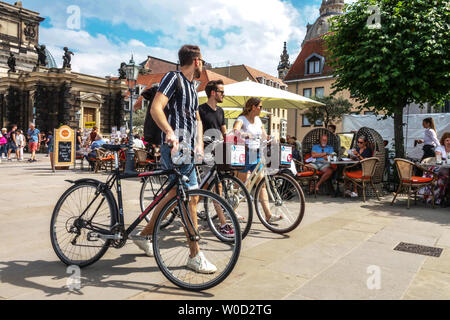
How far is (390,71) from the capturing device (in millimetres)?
9453

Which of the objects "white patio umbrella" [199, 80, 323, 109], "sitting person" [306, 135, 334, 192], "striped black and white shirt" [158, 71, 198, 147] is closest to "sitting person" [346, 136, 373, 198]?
"sitting person" [306, 135, 334, 192]

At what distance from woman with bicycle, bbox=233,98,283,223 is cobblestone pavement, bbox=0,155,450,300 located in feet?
1.36

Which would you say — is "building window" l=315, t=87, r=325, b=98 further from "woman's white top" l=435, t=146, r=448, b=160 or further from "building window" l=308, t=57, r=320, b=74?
"woman's white top" l=435, t=146, r=448, b=160

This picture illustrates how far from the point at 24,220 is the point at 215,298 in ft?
13.0

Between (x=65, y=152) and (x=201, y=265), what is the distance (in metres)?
13.0

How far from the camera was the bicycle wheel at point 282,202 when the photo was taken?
199 inches

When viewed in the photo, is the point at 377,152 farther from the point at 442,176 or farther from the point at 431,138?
the point at 431,138

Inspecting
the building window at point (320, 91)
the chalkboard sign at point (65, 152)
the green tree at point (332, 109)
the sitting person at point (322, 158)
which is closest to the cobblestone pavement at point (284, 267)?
the sitting person at point (322, 158)

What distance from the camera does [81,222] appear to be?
3641mm

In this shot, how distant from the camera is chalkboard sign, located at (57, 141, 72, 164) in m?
14.6

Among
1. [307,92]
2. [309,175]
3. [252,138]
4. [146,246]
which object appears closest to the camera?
[146,246]

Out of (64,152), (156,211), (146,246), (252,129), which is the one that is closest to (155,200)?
(156,211)
